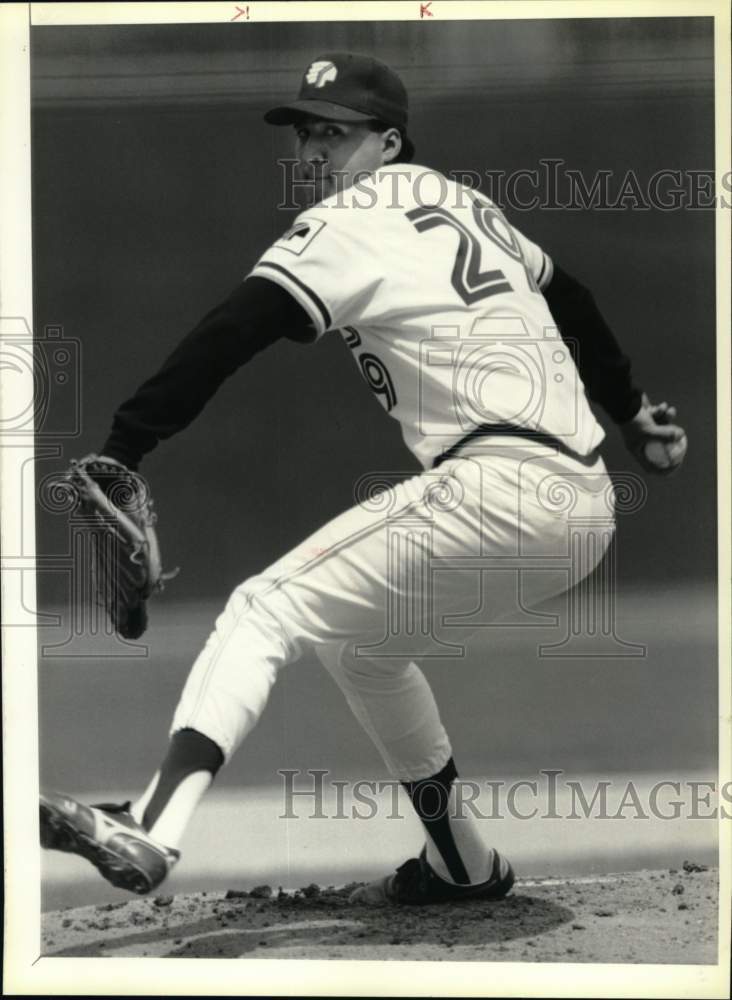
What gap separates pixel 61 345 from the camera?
167 inches

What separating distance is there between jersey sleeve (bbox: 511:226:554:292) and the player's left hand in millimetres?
457

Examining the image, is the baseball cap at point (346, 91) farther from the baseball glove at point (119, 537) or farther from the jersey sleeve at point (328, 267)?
the baseball glove at point (119, 537)

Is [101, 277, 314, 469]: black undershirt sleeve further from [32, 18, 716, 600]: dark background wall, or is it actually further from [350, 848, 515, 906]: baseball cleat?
[350, 848, 515, 906]: baseball cleat

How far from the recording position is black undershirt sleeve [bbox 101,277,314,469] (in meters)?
4.12

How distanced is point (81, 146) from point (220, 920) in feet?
7.65

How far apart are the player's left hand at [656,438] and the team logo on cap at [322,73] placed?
1314mm

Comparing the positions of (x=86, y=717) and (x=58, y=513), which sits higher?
(x=58, y=513)

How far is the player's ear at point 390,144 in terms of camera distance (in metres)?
4.20

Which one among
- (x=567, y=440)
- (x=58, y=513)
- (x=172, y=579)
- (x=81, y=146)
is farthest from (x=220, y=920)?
(x=81, y=146)

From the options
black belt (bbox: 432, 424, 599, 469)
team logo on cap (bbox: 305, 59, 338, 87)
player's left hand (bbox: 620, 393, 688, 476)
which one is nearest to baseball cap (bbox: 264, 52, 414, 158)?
team logo on cap (bbox: 305, 59, 338, 87)

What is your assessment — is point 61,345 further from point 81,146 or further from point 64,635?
point 64,635

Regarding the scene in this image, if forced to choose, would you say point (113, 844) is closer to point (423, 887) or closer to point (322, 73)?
point (423, 887)

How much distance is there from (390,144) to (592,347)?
33.3 inches

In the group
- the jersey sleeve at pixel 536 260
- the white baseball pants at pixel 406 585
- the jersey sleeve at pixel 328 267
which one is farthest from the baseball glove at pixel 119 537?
the jersey sleeve at pixel 536 260
